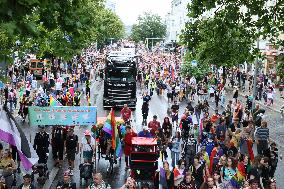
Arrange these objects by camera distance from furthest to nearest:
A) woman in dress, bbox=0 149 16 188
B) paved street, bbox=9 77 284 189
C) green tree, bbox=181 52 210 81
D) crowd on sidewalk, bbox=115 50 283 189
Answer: green tree, bbox=181 52 210 81
paved street, bbox=9 77 284 189
woman in dress, bbox=0 149 16 188
crowd on sidewalk, bbox=115 50 283 189

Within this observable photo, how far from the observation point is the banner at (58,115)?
16.7 m

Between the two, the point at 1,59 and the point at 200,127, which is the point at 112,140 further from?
the point at 1,59

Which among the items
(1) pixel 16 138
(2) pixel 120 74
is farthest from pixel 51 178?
(2) pixel 120 74

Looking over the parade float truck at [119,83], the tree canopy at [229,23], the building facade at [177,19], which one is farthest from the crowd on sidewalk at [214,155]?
the building facade at [177,19]

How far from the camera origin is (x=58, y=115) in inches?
659

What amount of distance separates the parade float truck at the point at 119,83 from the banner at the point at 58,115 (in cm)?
1346

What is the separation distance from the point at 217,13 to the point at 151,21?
110136mm

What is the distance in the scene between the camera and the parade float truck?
30594mm

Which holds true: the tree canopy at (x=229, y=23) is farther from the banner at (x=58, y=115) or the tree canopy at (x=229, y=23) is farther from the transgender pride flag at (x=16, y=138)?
the transgender pride flag at (x=16, y=138)

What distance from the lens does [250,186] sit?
11.8 meters

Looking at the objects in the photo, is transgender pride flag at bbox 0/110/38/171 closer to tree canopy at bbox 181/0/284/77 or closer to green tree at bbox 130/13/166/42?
tree canopy at bbox 181/0/284/77

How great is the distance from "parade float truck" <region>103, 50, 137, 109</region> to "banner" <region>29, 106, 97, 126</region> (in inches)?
530

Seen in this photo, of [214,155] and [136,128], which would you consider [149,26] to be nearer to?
[136,128]

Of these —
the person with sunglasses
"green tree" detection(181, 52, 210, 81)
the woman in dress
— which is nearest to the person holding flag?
the person with sunglasses
